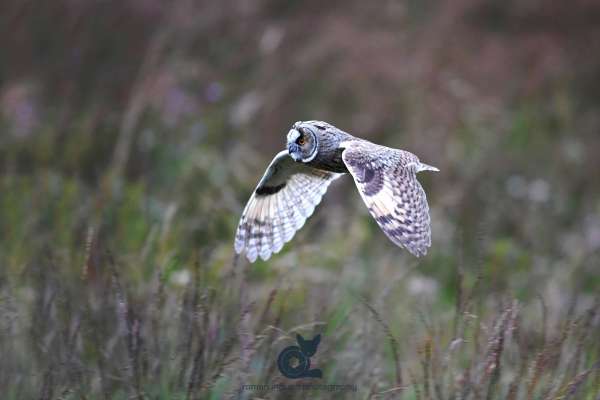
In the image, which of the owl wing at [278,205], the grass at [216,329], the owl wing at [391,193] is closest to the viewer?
the grass at [216,329]

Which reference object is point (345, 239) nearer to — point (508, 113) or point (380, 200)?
point (380, 200)

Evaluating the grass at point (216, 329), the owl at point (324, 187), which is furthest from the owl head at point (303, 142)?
the grass at point (216, 329)

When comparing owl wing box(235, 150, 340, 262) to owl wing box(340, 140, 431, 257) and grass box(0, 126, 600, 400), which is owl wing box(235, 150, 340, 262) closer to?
grass box(0, 126, 600, 400)

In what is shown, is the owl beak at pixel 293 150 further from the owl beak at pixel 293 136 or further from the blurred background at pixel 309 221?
the blurred background at pixel 309 221

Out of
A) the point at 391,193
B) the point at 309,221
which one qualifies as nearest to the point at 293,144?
the point at 391,193

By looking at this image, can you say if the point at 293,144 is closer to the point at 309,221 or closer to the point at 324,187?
the point at 324,187

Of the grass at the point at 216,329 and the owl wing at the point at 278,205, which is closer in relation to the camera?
the grass at the point at 216,329

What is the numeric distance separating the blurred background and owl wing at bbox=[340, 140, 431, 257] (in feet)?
0.61

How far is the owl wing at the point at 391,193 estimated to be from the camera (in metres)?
3.00

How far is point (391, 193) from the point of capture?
3.16 meters

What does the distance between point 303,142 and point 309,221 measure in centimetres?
222

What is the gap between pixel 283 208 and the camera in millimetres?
3660

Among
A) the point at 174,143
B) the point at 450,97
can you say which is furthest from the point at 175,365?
the point at 450,97

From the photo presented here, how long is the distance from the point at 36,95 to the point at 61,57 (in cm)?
32
